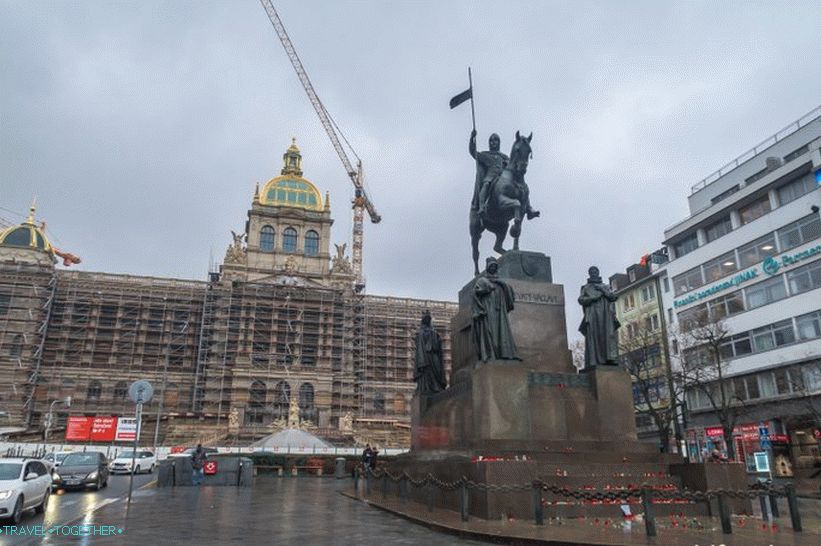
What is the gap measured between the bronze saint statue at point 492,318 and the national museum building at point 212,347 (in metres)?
49.2

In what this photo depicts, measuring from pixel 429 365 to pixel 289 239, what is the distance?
63.4 meters

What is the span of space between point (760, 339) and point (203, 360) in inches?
2079

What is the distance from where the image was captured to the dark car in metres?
22.4

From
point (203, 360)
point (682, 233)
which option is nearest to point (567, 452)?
point (682, 233)

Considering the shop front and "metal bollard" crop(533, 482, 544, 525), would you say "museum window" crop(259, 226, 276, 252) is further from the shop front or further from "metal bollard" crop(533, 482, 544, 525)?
"metal bollard" crop(533, 482, 544, 525)

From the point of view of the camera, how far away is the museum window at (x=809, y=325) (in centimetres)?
3603

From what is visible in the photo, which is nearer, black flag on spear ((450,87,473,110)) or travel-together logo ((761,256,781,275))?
black flag on spear ((450,87,473,110))

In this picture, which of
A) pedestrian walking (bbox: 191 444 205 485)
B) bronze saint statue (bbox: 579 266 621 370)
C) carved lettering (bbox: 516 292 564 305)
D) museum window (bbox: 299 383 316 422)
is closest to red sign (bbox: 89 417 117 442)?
museum window (bbox: 299 383 316 422)

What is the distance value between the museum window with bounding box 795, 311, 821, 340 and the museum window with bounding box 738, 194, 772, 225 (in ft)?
27.3

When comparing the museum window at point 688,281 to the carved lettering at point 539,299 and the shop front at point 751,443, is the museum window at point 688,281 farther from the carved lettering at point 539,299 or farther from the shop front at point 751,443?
the carved lettering at point 539,299

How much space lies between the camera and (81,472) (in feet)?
74.4

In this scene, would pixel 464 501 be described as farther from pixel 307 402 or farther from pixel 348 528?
pixel 307 402

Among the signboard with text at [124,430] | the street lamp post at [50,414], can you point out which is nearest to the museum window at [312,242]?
the signboard with text at [124,430]

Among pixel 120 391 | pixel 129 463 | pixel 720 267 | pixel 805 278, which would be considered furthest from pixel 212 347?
pixel 805 278
